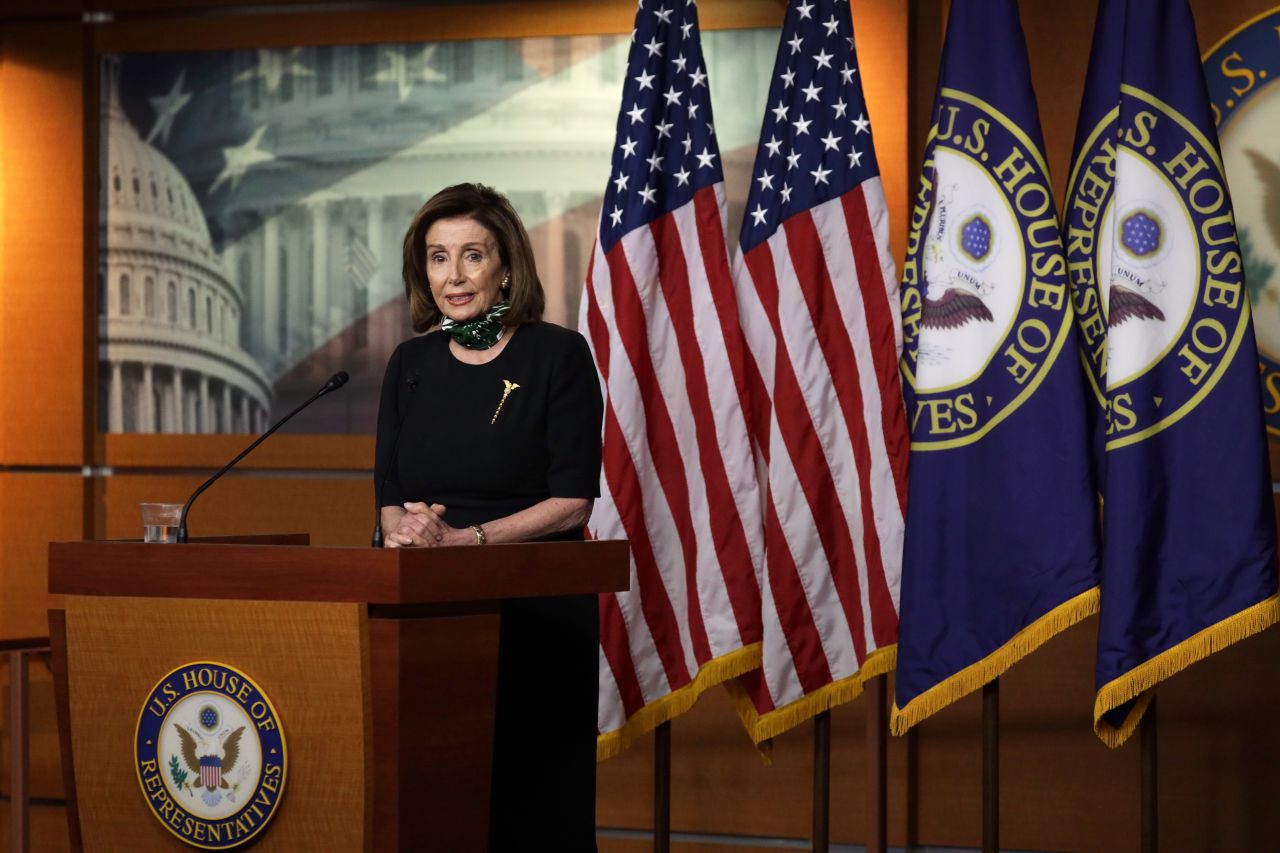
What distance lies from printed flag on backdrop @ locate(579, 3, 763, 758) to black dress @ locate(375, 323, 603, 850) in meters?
0.96

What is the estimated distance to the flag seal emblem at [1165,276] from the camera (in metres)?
3.23

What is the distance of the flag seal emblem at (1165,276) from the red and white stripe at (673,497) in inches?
35.9

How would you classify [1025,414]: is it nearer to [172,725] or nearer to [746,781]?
[746,781]

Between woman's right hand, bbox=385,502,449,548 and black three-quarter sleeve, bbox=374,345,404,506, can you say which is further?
black three-quarter sleeve, bbox=374,345,404,506

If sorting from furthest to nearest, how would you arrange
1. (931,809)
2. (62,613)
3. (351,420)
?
(351,420), (931,809), (62,613)

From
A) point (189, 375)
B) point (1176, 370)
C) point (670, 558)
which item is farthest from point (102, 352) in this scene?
point (1176, 370)

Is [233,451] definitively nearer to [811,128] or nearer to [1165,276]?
[811,128]

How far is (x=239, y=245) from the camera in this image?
471 cm

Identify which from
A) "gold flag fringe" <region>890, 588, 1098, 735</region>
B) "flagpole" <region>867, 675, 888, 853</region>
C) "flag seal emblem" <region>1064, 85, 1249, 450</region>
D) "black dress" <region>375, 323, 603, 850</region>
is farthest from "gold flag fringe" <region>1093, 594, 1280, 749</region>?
"black dress" <region>375, 323, 603, 850</region>

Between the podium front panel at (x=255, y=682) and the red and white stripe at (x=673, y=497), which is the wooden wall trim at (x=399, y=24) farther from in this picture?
the podium front panel at (x=255, y=682)

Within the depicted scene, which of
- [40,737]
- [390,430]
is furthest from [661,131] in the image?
[40,737]

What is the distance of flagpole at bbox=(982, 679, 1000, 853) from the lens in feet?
11.3

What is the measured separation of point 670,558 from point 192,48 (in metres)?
2.43

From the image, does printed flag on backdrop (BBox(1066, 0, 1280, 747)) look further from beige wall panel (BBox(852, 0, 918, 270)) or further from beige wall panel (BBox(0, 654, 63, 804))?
beige wall panel (BBox(0, 654, 63, 804))
